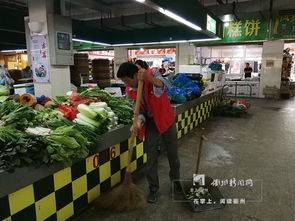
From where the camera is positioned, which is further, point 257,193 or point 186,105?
point 186,105

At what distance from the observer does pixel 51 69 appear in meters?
5.99

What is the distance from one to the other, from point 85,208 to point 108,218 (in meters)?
0.30

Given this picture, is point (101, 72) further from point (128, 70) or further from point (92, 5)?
point (128, 70)

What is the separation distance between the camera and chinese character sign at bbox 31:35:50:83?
5.84m

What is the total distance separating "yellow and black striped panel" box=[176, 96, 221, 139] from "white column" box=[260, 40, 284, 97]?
634cm

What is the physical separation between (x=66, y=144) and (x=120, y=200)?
92cm

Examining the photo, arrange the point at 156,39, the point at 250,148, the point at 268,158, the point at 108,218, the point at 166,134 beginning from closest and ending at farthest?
the point at 108,218 < the point at 166,134 < the point at 268,158 < the point at 250,148 < the point at 156,39

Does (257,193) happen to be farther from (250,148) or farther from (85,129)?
(85,129)

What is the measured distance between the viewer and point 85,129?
2.47m

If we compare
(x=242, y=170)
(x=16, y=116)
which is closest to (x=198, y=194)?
(x=242, y=170)

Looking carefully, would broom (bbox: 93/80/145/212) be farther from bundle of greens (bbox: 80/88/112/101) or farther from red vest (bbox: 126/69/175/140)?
bundle of greens (bbox: 80/88/112/101)

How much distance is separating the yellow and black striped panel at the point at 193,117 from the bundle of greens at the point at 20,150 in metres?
3.21

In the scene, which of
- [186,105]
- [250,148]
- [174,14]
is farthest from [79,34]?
[250,148]

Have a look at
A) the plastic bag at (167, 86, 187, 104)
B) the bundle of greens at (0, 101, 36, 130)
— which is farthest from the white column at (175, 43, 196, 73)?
the bundle of greens at (0, 101, 36, 130)
